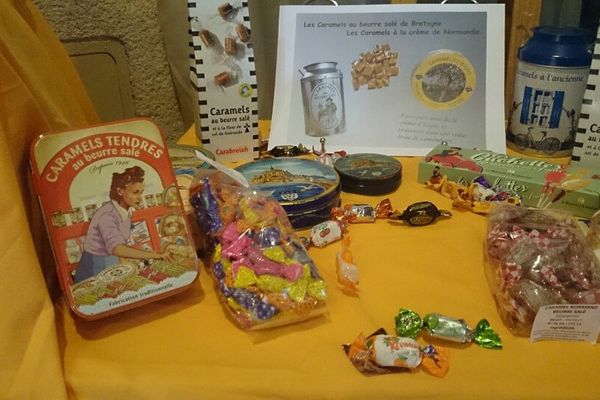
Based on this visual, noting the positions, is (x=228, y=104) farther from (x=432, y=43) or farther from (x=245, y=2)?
(x=432, y=43)

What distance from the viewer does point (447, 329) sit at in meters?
0.59

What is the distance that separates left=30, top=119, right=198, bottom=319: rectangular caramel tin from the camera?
0.60 m

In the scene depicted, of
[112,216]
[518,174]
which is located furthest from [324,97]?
[112,216]

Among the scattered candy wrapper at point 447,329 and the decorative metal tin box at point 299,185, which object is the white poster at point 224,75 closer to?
the decorative metal tin box at point 299,185

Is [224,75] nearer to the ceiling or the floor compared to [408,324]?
nearer to the ceiling

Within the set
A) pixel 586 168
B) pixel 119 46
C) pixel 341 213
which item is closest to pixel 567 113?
pixel 586 168

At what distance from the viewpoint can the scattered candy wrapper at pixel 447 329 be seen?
23.1 inches

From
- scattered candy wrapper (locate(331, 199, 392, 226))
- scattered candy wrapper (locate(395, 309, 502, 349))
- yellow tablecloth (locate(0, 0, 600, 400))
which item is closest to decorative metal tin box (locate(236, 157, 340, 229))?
scattered candy wrapper (locate(331, 199, 392, 226))

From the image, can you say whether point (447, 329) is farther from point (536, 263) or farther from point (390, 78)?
point (390, 78)

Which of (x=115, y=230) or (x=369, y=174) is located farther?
(x=369, y=174)

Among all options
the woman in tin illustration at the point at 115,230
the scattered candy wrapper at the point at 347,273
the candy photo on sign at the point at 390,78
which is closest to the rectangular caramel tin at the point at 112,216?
the woman in tin illustration at the point at 115,230

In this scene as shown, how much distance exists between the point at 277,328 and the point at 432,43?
62cm

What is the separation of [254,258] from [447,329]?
0.22m

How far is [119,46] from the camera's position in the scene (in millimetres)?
1212
